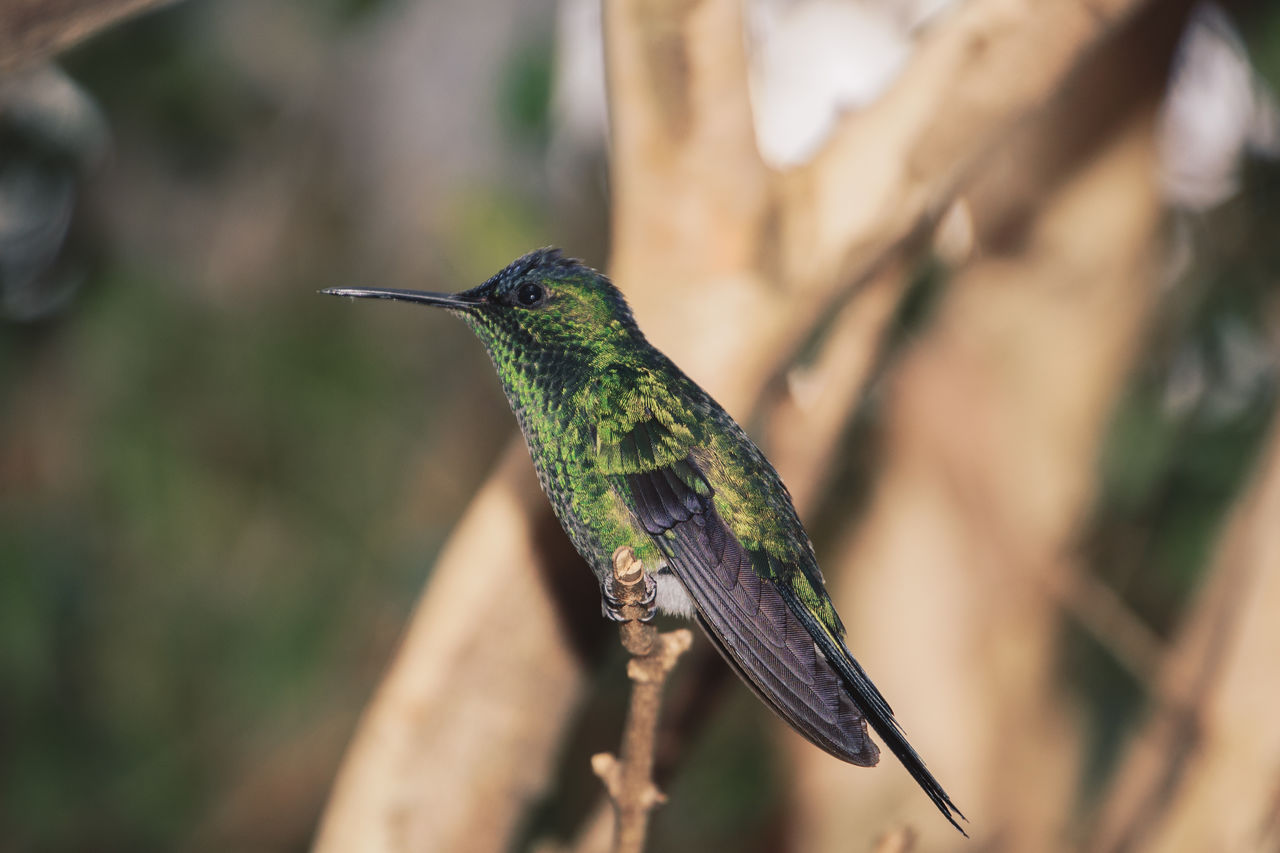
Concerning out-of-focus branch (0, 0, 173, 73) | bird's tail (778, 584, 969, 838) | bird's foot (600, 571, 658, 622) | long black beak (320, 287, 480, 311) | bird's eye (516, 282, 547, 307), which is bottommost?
bird's tail (778, 584, 969, 838)

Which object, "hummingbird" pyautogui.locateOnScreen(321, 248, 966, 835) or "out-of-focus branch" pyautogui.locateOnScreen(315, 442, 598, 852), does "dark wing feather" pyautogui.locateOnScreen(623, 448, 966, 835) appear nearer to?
"hummingbird" pyautogui.locateOnScreen(321, 248, 966, 835)

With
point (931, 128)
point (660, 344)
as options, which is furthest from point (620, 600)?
point (931, 128)

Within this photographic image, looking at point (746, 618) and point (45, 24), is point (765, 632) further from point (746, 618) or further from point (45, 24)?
point (45, 24)

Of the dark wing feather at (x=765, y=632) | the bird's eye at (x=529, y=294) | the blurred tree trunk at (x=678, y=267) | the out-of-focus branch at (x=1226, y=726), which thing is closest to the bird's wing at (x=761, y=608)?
the dark wing feather at (x=765, y=632)

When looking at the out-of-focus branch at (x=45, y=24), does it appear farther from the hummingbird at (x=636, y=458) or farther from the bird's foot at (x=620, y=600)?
the bird's foot at (x=620, y=600)

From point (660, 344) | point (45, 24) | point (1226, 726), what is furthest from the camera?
point (1226, 726)

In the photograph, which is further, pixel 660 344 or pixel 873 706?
pixel 660 344

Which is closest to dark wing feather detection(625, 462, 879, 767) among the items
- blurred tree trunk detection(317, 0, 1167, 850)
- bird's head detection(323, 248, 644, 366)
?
bird's head detection(323, 248, 644, 366)
